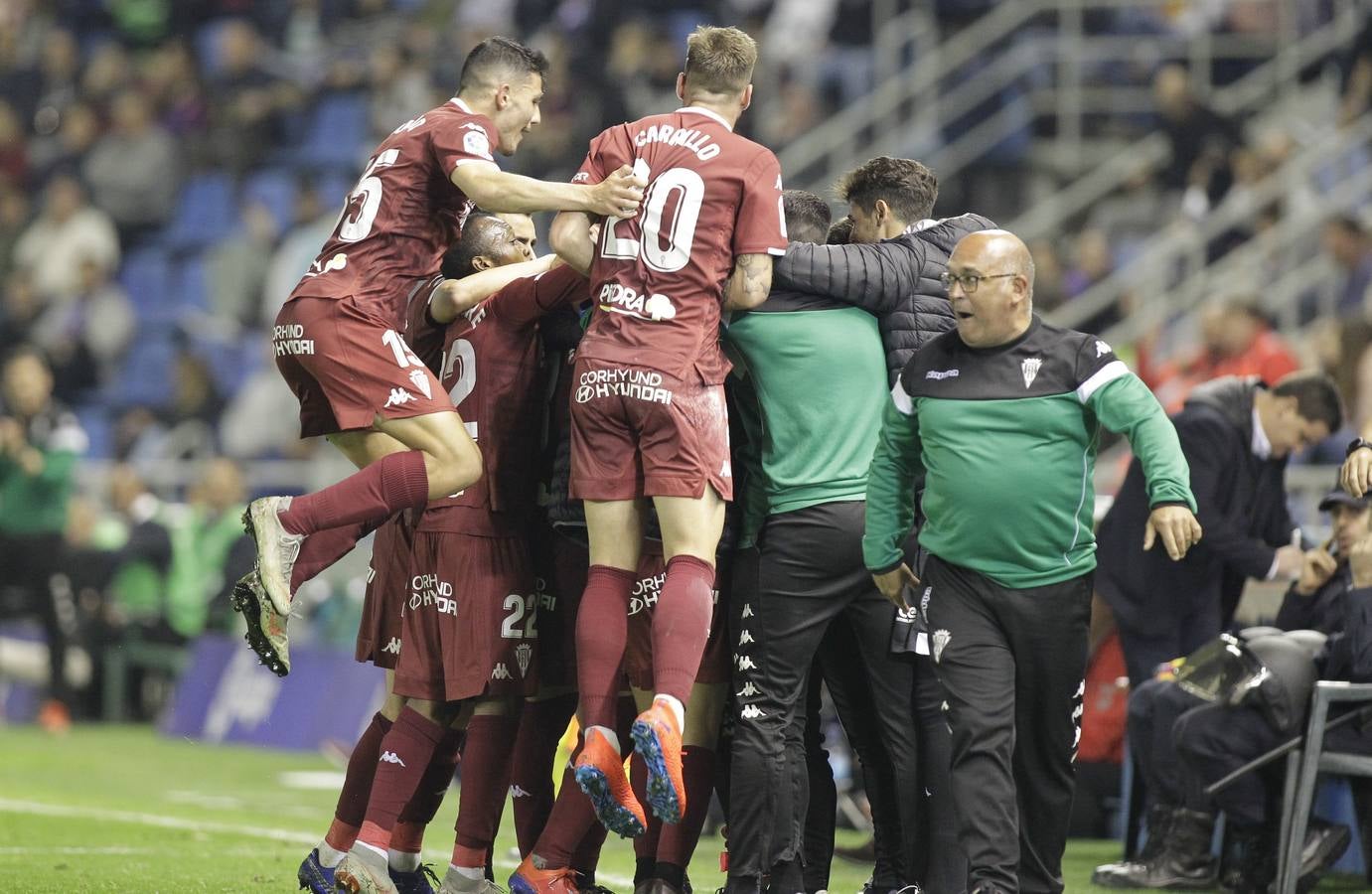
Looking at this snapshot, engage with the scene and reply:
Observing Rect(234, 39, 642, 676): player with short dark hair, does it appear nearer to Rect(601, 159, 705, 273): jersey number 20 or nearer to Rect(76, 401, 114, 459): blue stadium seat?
Rect(601, 159, 705, 273): jersey number 20

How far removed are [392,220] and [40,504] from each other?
9398 mm

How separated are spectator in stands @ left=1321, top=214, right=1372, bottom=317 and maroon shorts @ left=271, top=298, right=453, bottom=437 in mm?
7769

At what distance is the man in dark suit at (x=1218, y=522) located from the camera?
26.7 feet

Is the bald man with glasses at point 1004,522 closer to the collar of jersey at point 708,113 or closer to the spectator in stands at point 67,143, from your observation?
the collar of jersey at point 708,113

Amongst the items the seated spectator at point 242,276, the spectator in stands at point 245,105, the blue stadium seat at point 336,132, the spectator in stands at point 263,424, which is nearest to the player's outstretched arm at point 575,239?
the spectator in stands at point 263,424

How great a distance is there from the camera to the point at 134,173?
67.5 feet

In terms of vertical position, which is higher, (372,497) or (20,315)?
(20,315)

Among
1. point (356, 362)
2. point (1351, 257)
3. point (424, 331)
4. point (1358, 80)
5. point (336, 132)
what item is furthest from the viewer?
point (336, 132)

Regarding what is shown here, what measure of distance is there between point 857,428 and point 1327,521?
5745 mm

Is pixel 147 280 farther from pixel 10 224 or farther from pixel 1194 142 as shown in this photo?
pixel 1194 142

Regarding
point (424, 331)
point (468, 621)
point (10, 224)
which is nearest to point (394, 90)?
point (10, 224)

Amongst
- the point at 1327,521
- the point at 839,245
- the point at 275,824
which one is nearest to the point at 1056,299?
the point at 1327,521

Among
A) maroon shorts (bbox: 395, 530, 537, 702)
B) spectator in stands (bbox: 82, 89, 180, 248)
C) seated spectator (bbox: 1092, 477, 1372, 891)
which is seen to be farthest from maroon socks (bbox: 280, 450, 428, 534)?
spectator in stands (bbox: 82, 89, 180, 248)

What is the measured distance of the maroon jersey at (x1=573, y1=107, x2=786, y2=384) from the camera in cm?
592
